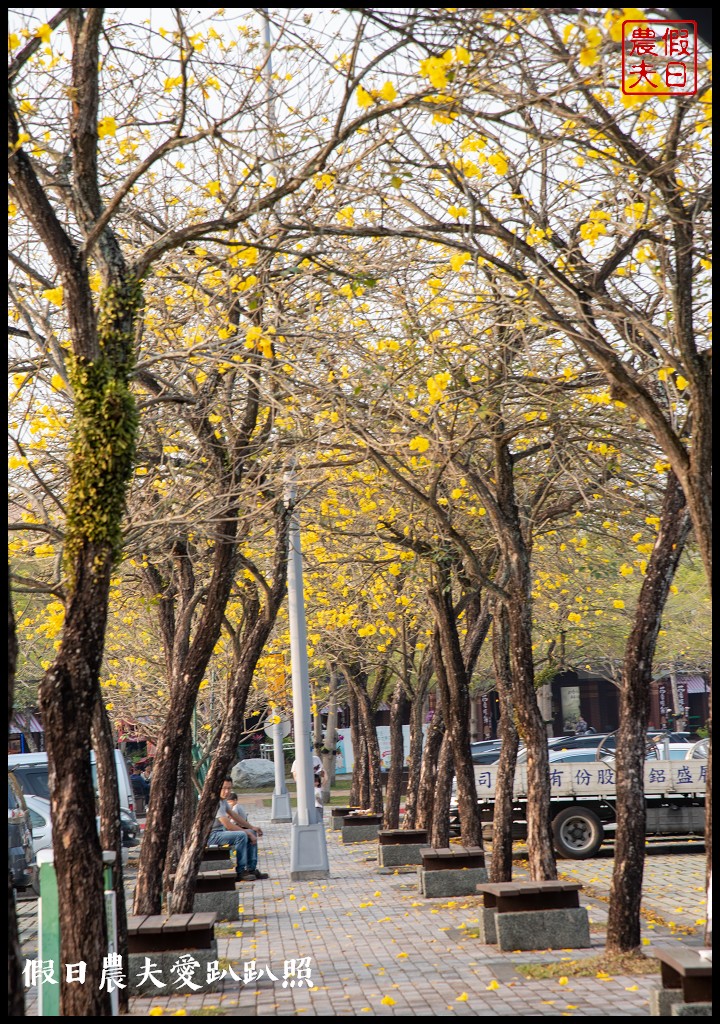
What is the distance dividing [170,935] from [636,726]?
168 inches

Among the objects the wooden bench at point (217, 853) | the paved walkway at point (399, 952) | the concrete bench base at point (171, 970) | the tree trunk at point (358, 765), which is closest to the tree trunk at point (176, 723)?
the paved walkway at point (399, 952)

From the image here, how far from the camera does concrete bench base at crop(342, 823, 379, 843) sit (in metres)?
24.6

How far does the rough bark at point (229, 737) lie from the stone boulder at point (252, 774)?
35.1 metres

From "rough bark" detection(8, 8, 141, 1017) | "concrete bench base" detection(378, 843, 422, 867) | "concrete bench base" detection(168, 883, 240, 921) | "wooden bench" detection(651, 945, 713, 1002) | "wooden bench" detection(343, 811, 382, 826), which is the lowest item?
"wooden bench" detection(343, 811, 382, 826)

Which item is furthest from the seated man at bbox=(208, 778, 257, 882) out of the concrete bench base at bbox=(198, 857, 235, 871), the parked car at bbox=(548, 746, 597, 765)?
the parked car at bbox=(548, 746, 597, 765)

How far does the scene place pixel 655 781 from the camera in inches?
709

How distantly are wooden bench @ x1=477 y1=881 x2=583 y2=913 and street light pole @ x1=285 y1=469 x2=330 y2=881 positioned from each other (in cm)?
709

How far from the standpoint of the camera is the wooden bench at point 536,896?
1057 centimetres

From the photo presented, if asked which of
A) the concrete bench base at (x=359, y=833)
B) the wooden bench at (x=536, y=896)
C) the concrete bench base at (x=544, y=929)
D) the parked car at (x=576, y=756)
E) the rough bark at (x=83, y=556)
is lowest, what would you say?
the concrete bench base at (x=359, y=833)

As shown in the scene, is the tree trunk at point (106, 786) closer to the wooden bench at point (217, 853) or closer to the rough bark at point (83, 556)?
the rough bark at point (83, 556)

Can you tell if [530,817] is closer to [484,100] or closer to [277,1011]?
[277,1011]

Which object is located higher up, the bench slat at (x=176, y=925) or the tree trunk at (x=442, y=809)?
the bench slat at (x=176, y=925)

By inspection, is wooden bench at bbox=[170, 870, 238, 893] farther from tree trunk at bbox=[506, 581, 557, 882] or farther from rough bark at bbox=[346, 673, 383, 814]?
rough bark at bbox=[346, 673, 383, 814]

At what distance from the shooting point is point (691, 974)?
6.48 m
